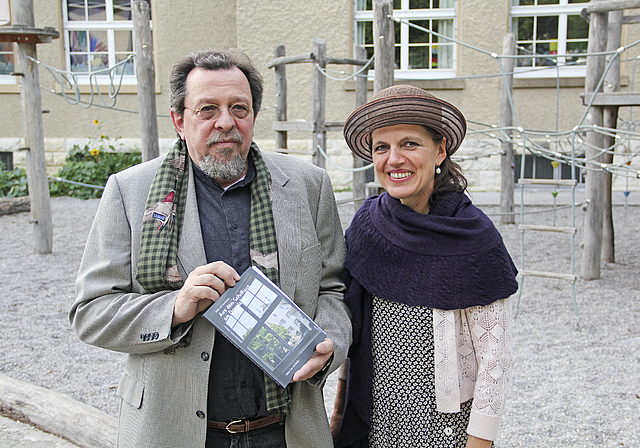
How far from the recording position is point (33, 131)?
6859 millimetres

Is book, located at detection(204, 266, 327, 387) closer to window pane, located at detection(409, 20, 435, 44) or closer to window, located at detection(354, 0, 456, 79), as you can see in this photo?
window, located at detection(354, 0, 456, 79)

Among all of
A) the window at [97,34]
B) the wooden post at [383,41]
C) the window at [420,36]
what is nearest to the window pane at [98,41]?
the window at [97,34]

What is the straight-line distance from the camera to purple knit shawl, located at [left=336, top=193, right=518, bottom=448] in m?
1.70

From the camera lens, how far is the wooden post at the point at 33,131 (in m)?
6.67

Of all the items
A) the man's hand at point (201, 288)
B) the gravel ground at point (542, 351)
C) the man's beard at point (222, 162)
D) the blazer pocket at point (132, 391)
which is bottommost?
the gravel ground at point (542, 351)

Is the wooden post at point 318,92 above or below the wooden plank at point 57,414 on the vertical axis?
above

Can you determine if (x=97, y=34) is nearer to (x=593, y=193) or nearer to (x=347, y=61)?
(x=347, y=61)

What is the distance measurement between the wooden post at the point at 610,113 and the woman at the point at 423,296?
170 inches

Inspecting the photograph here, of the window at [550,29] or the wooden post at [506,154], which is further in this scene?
the window at [550,29]

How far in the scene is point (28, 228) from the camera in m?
8.61

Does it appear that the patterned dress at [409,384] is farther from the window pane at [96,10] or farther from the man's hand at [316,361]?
the window pane at [96,10]

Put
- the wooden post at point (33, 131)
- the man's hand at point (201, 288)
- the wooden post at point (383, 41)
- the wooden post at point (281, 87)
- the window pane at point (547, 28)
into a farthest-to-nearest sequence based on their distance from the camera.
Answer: the window pane at point (547, 28)
the wooden post at point (281, 87)
the wooden post at point (33, 131)
the wooden post at point (383, 41)
the man's hand at point (201, 288)

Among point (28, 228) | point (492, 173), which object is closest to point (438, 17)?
point (492, 173)

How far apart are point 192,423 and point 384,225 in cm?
78
